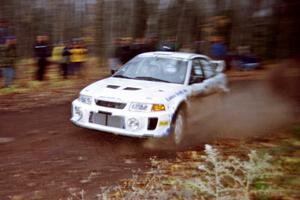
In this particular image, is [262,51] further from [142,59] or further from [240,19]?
[142,59]

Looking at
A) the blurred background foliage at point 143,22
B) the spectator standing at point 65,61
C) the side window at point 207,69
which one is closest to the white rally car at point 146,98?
the side window at point 207,69

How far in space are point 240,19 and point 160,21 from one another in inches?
161

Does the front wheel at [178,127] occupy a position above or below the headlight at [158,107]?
below

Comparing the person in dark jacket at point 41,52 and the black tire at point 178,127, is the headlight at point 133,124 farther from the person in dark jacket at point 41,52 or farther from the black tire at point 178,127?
the person in dark jacket at point 41,52

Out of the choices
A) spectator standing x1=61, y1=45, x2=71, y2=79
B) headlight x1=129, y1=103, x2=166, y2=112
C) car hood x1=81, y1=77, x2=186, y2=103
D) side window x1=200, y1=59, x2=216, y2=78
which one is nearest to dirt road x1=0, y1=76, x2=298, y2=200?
headlight x1=129, y1=103, x2=166, y2=112

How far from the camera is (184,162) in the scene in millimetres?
7316

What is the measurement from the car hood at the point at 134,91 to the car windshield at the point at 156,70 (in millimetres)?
232

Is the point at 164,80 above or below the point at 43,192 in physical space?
above

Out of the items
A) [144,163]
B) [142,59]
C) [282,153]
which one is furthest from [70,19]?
[282,153]

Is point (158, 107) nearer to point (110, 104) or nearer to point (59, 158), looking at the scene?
point (110, 104)

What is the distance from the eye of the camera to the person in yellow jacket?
16.1m

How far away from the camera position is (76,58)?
1614 cm

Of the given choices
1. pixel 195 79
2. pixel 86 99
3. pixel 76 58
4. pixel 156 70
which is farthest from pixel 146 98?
pixel 76 58

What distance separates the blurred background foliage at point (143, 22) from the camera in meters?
20.7
